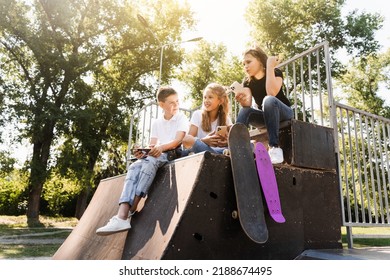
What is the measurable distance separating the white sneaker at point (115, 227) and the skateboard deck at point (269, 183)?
814mm

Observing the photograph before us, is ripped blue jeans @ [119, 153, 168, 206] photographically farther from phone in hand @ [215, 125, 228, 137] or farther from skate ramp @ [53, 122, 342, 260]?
phone in hand @ [215, 125, 228, 137]

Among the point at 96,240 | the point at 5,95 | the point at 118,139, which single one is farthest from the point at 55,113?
the point at 96,240

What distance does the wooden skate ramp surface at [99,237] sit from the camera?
210 centimetres

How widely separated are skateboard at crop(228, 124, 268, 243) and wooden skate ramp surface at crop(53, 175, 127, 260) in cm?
77

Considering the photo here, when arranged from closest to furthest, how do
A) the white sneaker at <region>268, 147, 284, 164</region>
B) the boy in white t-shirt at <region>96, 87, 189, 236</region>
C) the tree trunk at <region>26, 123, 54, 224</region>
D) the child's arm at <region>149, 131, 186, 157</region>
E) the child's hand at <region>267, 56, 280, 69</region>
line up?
the boy in white t-shirt at <region>96, 87, 189, 236</region> < the white sneaker at <region>268, 147, 284, 164</region> < the child's arm at <region>149, 131, 186, 157</region> < the child's hand at <region>267, 56, 280, 69</region> < the tree trunk at <region>26, 123, 54, 224</region>

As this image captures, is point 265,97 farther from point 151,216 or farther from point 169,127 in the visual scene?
point 151,216

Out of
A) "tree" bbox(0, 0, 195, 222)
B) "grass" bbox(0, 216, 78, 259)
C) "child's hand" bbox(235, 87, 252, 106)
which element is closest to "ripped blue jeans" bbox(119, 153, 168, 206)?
"child's hand" bbox(235, 87, 252, 106)

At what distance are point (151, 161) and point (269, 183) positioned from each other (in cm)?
75

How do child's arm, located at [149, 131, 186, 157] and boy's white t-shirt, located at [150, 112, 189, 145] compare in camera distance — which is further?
boy's white t-shirt, located at [150, 112, 189, 145]

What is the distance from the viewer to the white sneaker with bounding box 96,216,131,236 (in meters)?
1.90

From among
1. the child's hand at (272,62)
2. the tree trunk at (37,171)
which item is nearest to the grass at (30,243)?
the tree trunk at (37,171)
